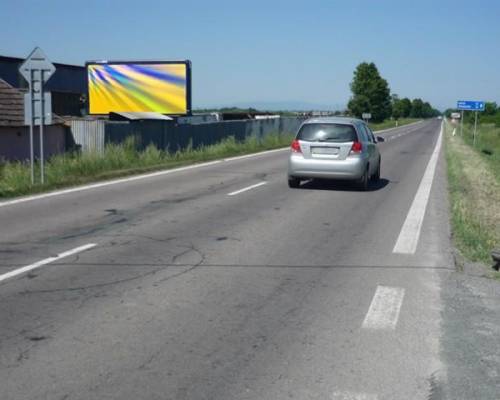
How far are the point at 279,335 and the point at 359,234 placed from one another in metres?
4.86

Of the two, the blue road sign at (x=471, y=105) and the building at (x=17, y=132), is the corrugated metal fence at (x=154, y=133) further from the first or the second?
the blue road sign at (x=471, y=105)

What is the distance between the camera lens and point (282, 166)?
23.2m

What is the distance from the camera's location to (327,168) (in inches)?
609

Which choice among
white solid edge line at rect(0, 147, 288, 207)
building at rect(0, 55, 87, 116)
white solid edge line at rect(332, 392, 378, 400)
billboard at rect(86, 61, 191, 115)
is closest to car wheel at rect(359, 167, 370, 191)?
white solid edge line at rect(0, 147, 288, 207)

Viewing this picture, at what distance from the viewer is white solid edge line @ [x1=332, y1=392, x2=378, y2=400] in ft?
13.5

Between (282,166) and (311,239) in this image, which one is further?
(282,166)

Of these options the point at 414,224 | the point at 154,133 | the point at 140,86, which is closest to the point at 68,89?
the point at 140,86

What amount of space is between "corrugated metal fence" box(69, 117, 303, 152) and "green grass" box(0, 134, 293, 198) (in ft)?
2.26

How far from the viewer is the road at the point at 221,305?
437 centimetres

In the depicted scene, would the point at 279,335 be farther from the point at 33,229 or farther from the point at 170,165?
the point at 170,165

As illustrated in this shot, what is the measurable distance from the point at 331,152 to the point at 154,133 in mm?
12979

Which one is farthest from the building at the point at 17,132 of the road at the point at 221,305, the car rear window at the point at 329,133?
the road at the point at 221,305

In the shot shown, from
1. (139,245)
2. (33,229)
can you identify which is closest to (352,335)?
(139,245)

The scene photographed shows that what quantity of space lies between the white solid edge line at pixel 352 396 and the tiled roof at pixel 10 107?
22408 mm
